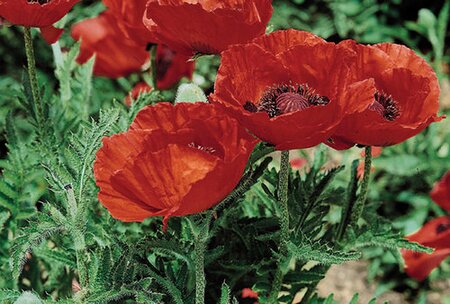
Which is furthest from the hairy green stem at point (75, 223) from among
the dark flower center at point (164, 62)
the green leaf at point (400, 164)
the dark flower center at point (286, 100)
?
the green leaf at point (400, 164)

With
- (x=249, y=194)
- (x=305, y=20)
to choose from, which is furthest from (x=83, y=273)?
(x=305, y=20)

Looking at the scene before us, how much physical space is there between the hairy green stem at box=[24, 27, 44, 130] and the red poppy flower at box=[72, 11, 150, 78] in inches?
15.7

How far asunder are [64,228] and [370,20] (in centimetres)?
281

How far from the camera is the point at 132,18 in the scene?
1.36m

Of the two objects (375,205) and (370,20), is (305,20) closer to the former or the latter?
(370,20)

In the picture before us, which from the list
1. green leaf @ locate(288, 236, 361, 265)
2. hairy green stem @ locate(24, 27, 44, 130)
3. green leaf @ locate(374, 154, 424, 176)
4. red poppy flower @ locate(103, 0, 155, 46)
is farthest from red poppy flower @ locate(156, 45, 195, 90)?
green leaf @ locate(374, 154, 424, 176)

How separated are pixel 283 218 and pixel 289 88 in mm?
181

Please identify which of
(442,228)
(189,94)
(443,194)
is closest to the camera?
(189,94)

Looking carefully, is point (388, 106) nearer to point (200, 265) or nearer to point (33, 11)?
point (200, 265)

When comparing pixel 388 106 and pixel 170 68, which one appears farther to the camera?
pixel 170 68

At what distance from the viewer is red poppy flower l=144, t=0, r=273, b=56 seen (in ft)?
3.62

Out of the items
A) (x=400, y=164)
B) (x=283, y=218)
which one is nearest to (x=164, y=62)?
(x=283, y=218)

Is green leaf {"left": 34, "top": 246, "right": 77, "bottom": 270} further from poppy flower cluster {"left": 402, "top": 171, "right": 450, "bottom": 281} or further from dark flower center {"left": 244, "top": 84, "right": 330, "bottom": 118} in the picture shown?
poppy flower cluster {"left": 402, "top": 171, "right": 450, "bottom": 281}

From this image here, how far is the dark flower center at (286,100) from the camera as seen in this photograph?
1.04 m
